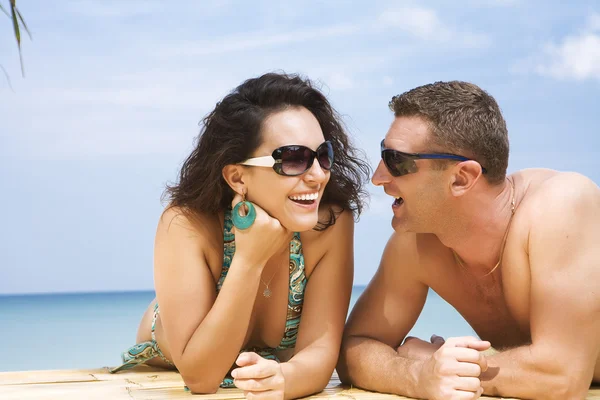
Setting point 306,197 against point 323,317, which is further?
point 323,317

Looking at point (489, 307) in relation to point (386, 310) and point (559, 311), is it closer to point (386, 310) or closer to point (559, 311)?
point (386, 310)

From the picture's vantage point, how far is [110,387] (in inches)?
181

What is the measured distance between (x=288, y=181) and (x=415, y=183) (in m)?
0.69

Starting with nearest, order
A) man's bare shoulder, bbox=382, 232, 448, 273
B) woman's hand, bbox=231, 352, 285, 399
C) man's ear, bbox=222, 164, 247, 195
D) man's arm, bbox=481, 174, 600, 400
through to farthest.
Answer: woman's hand, bbox=231, 352, 285, 399 → man's arm, bbox=481, 174, 600, 400 → man's ear, bbox=222, 164, 247, 195 → man's bare shoulder, bbox=382, 232, 448, 273

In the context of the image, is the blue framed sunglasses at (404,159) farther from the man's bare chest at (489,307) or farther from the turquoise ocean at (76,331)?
the turquoise ocean at (76,331)

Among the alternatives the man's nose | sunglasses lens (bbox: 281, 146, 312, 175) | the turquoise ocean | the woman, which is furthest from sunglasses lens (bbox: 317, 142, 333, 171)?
the turquoise ocean

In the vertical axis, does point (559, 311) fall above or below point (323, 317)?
above

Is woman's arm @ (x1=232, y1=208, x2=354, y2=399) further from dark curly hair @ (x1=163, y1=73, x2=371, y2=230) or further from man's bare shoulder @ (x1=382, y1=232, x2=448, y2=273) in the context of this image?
man's bare shoulder @ (x1=382, y1=232, x2=448, y2=273)

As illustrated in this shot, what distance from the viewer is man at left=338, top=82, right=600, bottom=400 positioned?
3.82 meters

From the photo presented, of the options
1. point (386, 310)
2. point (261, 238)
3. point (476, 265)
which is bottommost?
point (386, 310)

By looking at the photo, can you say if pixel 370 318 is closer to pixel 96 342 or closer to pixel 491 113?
pixel 491 113

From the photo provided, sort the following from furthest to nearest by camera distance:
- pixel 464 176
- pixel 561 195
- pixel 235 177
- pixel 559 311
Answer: pixel 235 177 < pixel 464 176 < pixel 561 195 < pixel 559 311

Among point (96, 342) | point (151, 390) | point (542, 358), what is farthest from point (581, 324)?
point (96, 342)

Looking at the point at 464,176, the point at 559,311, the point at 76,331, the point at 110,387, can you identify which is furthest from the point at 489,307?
the point at 76,331
